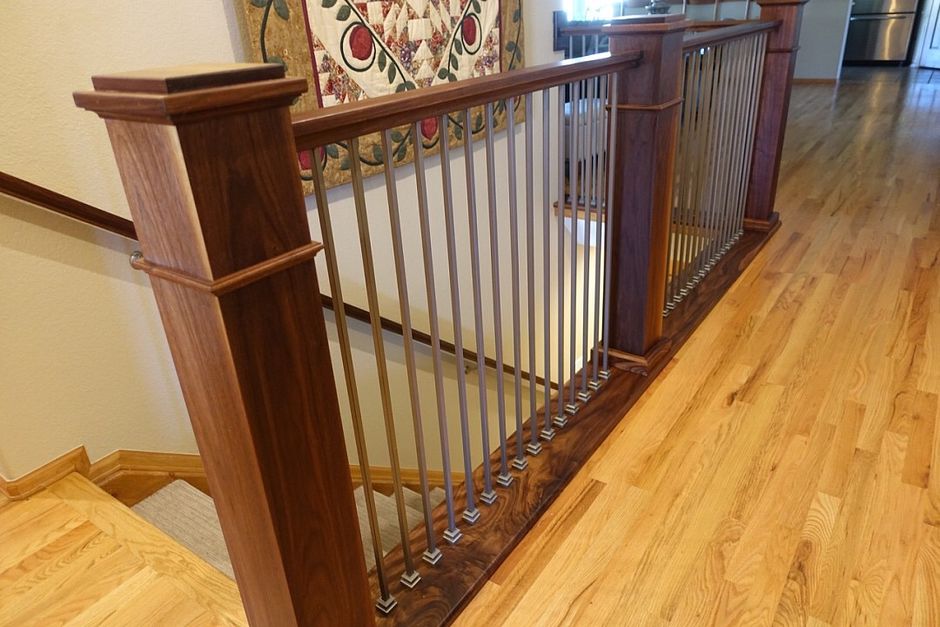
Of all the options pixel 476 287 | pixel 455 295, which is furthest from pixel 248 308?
pixel 476 287

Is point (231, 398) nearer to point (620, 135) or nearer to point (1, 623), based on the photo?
point (1, 623)

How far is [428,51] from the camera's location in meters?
2.69

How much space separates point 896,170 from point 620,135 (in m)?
3.33

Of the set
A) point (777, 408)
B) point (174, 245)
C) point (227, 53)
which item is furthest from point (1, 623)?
point (777, 408)

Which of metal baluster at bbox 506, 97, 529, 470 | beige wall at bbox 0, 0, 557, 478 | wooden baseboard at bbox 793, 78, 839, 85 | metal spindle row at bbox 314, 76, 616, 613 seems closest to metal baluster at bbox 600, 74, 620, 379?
metal spindle row at bbox 314, 76, 616, 613

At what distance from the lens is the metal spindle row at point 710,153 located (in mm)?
2154

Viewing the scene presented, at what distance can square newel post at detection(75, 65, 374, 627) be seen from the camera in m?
0.69

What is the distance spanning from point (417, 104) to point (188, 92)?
431mm

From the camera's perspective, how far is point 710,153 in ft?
7.96

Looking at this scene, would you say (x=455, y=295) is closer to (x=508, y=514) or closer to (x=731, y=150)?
(x=508, y=514)

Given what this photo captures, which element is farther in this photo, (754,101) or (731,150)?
(754,101)

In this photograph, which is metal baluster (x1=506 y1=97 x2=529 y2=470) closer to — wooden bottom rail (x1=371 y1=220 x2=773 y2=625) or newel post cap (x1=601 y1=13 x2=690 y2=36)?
wooden bottom rail (x1=371 y1=220 x2=773 y2=625)

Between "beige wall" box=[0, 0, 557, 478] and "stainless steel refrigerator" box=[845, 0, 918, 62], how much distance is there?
32.5ft

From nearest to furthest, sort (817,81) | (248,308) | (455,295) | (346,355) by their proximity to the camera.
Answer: (248,308), (346,355), (455,295), (817,81)
